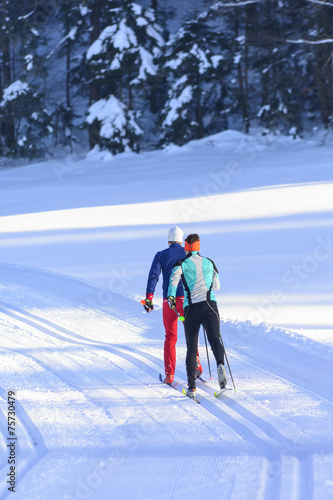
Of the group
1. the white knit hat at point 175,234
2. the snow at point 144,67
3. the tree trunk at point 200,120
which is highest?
the snow at point 144,67

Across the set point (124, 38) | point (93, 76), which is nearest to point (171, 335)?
point (124, 38)

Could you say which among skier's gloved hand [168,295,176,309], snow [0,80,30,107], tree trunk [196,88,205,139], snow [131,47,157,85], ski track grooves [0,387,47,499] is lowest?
ski track grooves [0,387,47,499]

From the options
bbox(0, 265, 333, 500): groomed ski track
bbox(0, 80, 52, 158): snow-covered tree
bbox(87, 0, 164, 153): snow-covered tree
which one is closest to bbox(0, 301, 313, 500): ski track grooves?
bbox(0, 265, 333, 500): groomed ski track

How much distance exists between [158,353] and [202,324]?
140cm

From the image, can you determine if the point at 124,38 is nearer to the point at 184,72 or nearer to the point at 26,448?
the point at 184,72

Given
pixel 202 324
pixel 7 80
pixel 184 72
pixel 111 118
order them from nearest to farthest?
pixel 202 324
pixel 184 72
pixel 111 118
pixel 7 80

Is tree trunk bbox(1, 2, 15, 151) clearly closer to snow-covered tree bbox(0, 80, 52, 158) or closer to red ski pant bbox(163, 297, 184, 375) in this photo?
snow-covered tree bbox(0, 80, 52, 158)

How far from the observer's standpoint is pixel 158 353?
6.45m

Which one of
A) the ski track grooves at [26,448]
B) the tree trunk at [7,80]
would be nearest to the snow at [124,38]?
the tree trunk at [7,80]

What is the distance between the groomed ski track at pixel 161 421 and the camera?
3.83 meters

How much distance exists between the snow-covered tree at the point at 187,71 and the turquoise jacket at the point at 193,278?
20.0 m

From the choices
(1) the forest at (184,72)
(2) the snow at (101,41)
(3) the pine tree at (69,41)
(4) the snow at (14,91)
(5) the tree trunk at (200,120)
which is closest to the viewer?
(1) the forest at (184,72)

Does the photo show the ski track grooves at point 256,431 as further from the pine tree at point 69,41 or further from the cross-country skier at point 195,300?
the pine tree at point 69,41

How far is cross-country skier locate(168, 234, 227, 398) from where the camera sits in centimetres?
522
